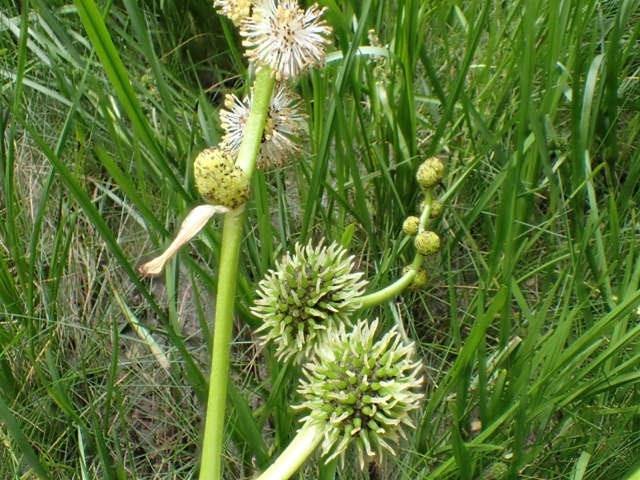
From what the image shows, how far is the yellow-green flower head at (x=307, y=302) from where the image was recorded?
148 centimetres

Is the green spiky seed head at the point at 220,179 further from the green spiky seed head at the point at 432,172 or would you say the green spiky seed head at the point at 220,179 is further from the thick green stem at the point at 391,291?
the green spiky seed head at the point at 432,172

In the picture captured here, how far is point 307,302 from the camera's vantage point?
149 cm

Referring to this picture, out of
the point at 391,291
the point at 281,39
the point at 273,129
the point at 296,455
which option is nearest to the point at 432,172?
the point at 391,291

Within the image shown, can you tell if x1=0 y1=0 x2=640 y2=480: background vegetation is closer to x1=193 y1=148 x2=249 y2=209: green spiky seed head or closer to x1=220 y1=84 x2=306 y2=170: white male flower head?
x1=220 y1=84 x2=306 y2=170: white male flower head

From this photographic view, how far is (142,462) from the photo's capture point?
6.63ft

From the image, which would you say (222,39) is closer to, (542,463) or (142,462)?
(142,462)

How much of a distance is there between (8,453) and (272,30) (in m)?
1.24

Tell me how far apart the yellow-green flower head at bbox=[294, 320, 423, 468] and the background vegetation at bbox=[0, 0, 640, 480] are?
13cm

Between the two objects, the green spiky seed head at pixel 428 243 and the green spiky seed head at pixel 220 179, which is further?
the green spiky seed head at pixel 428 243

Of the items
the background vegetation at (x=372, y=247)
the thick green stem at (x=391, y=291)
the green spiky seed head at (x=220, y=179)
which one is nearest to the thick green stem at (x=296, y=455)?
the background vegetation at (x=372, y=247)

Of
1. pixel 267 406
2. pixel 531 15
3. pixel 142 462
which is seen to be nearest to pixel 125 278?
pixel 142 462

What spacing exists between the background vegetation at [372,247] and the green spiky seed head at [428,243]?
14 centimetres

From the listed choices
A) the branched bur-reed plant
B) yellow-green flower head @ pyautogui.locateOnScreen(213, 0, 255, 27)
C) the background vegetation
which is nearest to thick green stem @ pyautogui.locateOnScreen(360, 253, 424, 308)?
the branched bur-reed plant

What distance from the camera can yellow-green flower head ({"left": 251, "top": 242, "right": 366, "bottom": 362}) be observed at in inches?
58.4
